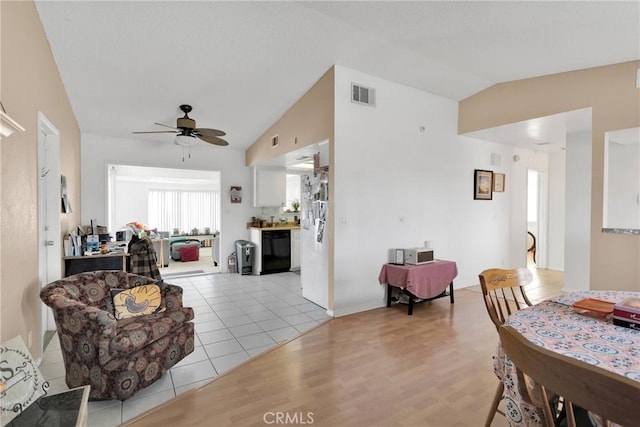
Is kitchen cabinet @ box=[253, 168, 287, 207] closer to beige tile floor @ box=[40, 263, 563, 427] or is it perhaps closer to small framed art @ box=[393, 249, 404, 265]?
beige tile floor @ box=[40, 263, 563, 427]

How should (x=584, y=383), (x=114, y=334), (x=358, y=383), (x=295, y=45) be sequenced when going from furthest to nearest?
1. (x=295, y=45)
2. (x=358, y=383)
3. (x=114, y=334)
4. (x=584, y=383)

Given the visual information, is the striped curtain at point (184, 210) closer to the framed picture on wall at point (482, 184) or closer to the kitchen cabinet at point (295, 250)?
the kitchen cabinet at point (295, 250)

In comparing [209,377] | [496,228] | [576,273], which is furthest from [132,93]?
[576,273]

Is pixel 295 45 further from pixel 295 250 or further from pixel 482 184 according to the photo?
pixel 295 250

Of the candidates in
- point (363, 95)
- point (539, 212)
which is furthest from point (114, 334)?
point (539, 212)

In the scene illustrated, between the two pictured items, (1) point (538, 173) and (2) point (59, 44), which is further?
(1) point (538, 173)

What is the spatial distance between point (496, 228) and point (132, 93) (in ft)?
20.0

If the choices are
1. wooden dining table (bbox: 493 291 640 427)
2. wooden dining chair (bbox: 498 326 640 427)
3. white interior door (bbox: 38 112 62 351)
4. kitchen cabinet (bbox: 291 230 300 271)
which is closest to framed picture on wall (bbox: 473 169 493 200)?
kitchen cabinet (bbox: 291 230 300 271)

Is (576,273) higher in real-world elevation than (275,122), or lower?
lower

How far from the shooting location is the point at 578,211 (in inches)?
191

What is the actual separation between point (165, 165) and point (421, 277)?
5.14 metres

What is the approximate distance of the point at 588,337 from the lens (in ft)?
4.33

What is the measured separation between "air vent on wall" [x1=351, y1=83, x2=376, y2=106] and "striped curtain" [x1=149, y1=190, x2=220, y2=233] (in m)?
7.65

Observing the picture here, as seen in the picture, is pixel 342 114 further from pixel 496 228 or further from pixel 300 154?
pixel 496 228
